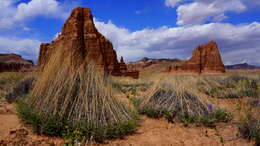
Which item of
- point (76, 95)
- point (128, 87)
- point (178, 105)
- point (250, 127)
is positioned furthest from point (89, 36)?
point (250, 127)

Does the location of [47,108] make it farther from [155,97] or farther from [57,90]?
[155,97]

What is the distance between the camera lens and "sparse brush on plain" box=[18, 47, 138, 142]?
3106mm

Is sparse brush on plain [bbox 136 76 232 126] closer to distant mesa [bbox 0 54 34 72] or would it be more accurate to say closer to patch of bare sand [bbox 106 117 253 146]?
patch of bare sand [bbox 106 117 253 146]

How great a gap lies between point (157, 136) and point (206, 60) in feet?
163

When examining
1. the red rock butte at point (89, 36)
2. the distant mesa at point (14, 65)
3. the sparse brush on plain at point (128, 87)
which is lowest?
the sparse brush on plain at point (128, 87)

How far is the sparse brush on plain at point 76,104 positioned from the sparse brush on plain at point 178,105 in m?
1.09

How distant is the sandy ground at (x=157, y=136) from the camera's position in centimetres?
289

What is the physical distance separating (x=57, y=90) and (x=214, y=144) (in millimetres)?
3035

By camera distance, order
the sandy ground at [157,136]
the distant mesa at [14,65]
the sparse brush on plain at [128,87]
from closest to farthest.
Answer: the sandy ground at [157,136]
the sparse brush on plain at [128,87]
the distant mesa at [14,65]

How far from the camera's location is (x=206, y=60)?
48.4 m

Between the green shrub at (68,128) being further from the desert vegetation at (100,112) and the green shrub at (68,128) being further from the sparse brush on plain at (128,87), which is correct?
the sparse brush on plain at (128,87)

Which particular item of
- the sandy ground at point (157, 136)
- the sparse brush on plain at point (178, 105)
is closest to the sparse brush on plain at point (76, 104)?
the sandy ground at point (157, 136)

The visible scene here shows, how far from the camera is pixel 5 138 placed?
114 inches

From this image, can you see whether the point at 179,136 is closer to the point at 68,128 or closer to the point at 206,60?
the point at 68,128
